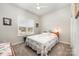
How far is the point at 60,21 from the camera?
963 mm

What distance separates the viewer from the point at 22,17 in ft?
3.13

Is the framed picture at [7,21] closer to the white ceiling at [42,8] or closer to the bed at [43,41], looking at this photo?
the white ceiling at [42,8]

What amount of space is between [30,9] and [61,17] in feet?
1.43

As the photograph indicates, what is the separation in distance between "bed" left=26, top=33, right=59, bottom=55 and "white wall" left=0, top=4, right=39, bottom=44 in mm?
111

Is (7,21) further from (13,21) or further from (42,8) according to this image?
(42,8)

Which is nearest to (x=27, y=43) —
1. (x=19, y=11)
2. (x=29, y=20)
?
(x=29, y=20)

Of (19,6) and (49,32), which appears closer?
(19,6)

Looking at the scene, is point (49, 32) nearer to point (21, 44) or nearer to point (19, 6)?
point (21, 44)

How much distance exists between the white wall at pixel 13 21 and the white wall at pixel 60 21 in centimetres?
16

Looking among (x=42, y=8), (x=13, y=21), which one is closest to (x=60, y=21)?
(x=42, y=8)

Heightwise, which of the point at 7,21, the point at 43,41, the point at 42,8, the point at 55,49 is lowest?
the point at 55,49

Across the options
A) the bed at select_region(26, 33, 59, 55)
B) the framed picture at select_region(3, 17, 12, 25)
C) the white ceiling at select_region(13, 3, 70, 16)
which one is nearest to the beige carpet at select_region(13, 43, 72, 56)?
the bed at select_region(26, 33, 59, 55)

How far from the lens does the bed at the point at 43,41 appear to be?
0.98m

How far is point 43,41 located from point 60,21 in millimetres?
362
